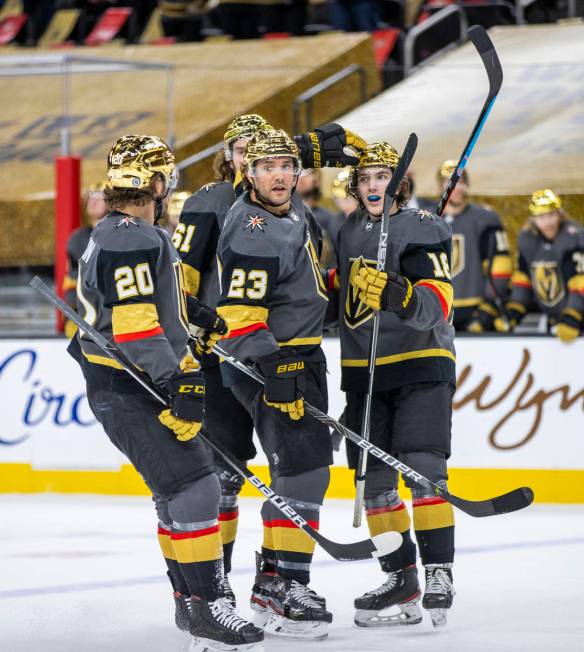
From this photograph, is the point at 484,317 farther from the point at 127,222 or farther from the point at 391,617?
the point at 127,222

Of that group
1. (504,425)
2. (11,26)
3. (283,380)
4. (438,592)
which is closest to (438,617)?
(438,592)

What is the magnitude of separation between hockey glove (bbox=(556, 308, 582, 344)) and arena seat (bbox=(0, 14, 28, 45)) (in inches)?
269

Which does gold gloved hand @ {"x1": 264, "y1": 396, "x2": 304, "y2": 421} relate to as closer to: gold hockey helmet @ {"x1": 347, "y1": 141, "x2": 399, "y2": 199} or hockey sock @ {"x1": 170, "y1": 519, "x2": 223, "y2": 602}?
hockey sock @ {"x1": 170, "y1": 519, "x2": 223, "y2": 602}

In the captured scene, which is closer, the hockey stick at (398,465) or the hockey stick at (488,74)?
the hockey stick at (398,465)

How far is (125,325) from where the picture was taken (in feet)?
11.1

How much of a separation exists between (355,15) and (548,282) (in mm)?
4105

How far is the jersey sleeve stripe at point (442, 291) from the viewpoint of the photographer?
3.83 metres

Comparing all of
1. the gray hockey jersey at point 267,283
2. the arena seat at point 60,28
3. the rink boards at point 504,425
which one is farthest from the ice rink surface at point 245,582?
the arena seat at point 60,28

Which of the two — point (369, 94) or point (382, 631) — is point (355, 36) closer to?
point (369, 94)

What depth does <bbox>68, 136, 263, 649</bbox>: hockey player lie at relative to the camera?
339 cm

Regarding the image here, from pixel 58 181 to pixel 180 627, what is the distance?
12.3 ft

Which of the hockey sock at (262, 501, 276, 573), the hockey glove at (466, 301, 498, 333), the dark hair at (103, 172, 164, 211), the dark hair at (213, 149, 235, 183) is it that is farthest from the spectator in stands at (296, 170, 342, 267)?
the dark hair at (103, 172, 164, 211)

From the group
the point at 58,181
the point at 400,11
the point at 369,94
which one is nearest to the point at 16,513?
the point at 58,181

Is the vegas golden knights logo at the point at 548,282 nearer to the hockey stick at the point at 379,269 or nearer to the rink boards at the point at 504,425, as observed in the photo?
the rink boards at the point at 504,425
